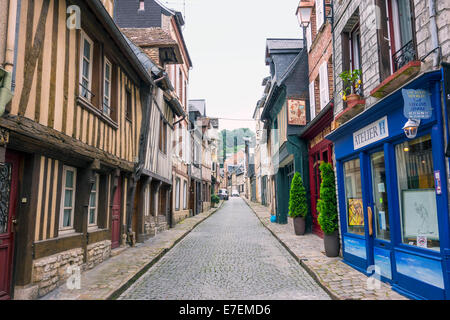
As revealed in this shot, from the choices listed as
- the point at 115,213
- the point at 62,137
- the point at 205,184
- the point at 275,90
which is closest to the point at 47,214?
the point at 62,137

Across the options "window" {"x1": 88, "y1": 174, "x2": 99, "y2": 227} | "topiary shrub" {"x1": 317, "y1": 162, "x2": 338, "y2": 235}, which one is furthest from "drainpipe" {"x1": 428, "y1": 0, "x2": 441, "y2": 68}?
"window" {"x1": 88, "y1": 174, "x2": 99, "y2": 227}

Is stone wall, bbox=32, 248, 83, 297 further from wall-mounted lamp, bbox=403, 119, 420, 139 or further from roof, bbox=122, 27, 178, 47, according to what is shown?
roof, bbox=122, 27, 178, 47

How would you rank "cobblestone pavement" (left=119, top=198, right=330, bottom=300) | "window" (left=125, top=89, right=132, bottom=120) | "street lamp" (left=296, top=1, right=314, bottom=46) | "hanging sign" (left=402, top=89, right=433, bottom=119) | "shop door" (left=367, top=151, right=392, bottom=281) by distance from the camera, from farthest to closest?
1. "street lamp" (left=296, top=1, right=314, bottom=46)
2. "window" (left=125, top=89, right=132, bottom=120)
3. "shop door" (left=367, top=151, right=392, bottom=281)
4. "cobblestone pavement" (left=119, top=198, right=330, bottom=300)
5. "hanging sign" (left=402, top=89, right=433, bottom=119)

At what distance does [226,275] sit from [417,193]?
11.2ft

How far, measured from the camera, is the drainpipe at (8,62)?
12.0 feet

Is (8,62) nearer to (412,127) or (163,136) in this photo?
(412,127)

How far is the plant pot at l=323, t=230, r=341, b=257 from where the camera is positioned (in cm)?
729

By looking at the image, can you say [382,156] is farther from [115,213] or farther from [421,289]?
[115,213]

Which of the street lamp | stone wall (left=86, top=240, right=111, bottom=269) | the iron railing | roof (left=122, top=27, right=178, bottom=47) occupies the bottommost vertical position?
stone wall (left=86, top=240, right=111, bottom=269)

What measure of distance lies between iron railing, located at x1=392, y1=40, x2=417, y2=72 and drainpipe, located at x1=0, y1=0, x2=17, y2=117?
501cm

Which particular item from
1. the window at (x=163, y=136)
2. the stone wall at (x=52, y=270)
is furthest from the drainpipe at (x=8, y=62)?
the window at (x=163, y=136)

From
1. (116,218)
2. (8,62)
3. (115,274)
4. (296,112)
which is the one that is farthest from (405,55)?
(116,218)

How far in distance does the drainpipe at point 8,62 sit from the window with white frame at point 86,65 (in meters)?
2.14

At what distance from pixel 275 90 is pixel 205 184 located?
15.8m
